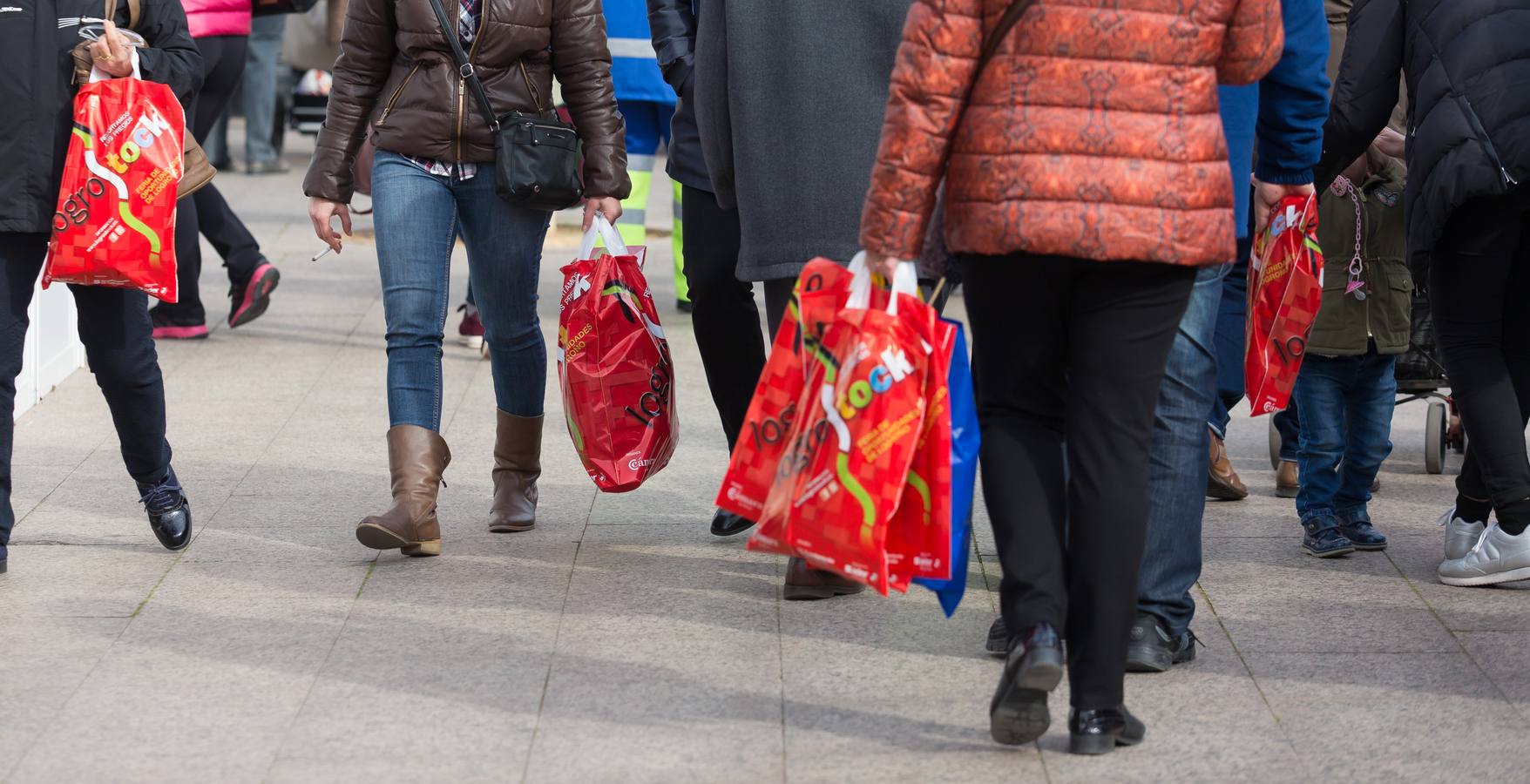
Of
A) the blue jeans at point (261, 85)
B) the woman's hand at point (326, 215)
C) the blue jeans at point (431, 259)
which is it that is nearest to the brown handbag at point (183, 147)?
the woman's hand at point (326, 215)

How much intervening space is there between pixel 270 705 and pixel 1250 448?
12.1ft

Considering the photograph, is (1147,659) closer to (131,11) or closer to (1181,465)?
(1181,465)

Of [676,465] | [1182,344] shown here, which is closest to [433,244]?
[676,465]

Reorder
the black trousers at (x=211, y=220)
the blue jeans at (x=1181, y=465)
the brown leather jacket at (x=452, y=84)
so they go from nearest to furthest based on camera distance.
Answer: the blue jeans at (x=1181, y=465), the brown leather jacket at (x=452, y=84), the black trousers at (x=211, y=220)

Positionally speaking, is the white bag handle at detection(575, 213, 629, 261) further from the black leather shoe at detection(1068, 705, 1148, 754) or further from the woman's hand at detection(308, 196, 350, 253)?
the black leather shoe at detection(1068, 705, 1148, 754)

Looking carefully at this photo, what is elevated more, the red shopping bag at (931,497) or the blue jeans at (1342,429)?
the red shopping bag at (931,497)

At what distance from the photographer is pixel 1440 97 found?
4574mm

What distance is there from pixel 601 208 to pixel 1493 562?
2.42 metres

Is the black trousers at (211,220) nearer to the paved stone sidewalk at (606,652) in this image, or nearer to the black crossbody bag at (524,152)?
the paved stone sidewalk at (606,652)

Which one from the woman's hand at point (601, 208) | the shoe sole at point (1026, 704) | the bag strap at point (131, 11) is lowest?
the shoe sole at point (1026, 704)

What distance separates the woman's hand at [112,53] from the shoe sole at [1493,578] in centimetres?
351

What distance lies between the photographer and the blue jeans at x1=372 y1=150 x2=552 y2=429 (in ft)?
15.7

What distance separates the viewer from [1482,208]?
4.61 metres

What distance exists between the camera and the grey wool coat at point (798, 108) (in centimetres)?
419
